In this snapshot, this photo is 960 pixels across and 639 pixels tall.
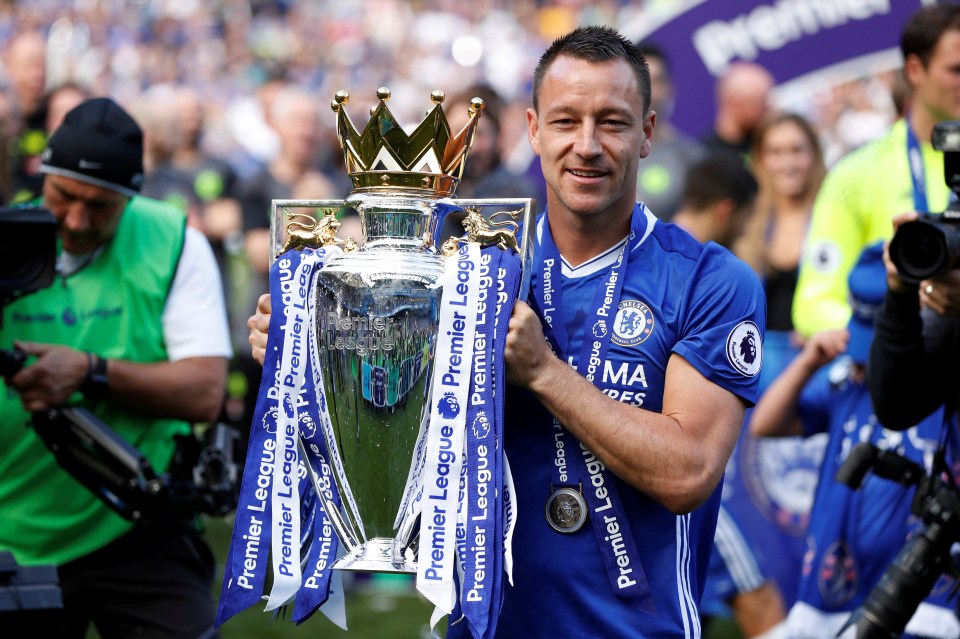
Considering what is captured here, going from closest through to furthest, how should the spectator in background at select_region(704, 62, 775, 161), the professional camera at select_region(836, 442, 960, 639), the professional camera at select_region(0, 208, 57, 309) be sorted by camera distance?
the professional camera at select_region(836, 442, 960, 639), the professional camera at select_region(0, 208, 57, 309), the spectator in background at select_region(704, 62, 775, 161)

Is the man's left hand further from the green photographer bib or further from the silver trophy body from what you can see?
the green photographer bib

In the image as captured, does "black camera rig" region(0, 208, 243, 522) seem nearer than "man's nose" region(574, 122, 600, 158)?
No

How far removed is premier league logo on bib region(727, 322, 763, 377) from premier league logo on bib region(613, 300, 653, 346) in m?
0.17

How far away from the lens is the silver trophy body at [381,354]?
2.78 meters

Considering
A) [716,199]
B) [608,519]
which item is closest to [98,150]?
[608,519]

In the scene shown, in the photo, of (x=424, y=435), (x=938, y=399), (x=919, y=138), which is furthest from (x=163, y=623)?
(x=919, y=138)

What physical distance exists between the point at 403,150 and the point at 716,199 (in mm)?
3743

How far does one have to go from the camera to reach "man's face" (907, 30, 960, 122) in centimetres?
471

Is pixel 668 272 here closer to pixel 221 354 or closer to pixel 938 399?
pixel 938 399

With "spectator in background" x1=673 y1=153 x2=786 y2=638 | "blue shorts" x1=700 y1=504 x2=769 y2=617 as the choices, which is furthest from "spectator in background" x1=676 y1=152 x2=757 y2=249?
"blue shorts" x1=700 y1=504 x2=769 y2=617

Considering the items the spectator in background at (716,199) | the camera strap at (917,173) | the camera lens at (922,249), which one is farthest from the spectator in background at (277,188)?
the camera lens at (922,249)

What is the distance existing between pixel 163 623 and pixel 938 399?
228cm

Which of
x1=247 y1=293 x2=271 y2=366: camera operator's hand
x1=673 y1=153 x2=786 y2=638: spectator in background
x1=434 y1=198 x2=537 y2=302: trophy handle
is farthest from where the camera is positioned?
x1=673 y1=153 x2=786 y2=638: spectator in background

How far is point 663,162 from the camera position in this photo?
786 centimetres
